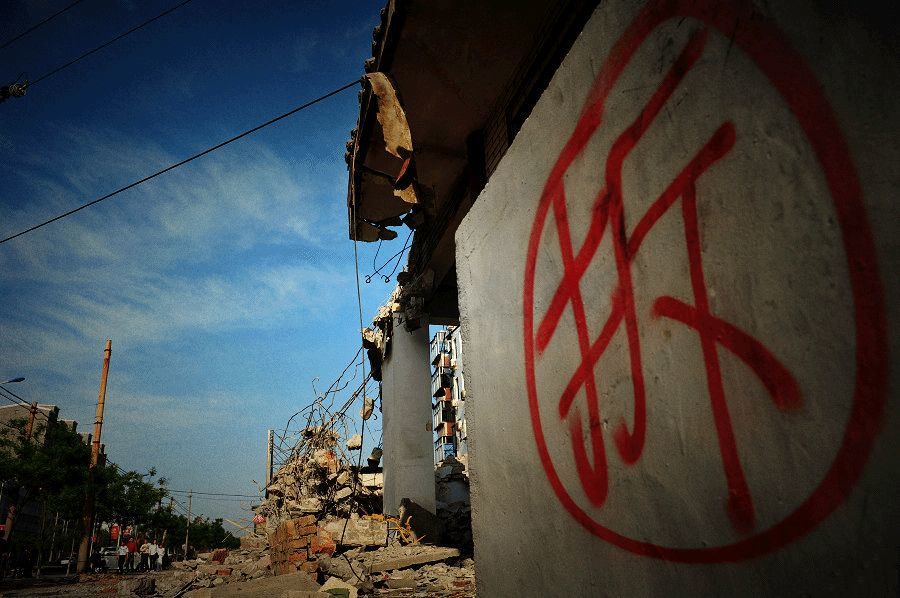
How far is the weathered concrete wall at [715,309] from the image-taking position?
2.73ft

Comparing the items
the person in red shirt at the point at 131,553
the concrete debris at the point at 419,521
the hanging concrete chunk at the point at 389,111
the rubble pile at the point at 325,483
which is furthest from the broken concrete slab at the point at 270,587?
the person in red shirt at the point at 131,553

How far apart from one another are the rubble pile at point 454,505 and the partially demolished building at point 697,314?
609 cm

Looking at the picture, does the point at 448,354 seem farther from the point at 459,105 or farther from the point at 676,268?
the point at 676,268

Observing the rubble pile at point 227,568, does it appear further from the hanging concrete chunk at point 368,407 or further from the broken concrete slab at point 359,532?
the hanging concrete chunk at point 368,407

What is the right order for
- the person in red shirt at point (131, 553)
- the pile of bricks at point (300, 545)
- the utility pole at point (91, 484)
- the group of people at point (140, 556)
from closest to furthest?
the pile of bricks at point (300, 545), the utility pole at point (91, 484), the group of people at point (140, 556), the person in red shirt at point (131, 553)

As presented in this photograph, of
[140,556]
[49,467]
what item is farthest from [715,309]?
[140,556]

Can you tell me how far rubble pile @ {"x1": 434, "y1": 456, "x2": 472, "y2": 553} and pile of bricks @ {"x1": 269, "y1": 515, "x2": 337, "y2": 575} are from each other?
6.47 ft

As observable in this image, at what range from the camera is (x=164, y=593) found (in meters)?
8.25

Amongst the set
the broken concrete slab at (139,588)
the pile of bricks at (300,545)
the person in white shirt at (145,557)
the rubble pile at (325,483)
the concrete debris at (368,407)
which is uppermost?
the concrete debris at (368,407)

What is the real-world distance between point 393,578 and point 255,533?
6739 millimetres

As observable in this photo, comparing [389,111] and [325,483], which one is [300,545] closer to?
[325,483]

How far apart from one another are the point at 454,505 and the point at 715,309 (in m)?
8.49

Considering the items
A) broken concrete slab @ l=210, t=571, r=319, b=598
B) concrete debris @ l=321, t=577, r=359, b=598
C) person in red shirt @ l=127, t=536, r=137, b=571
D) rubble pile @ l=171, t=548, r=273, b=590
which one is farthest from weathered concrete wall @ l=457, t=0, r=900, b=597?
person in red shirt @ l=127, t=536, r=137, b=571

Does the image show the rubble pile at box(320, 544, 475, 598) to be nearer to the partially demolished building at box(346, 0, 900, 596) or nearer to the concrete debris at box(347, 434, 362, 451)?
the concrete debris at box(347, 434, 362, 451)
